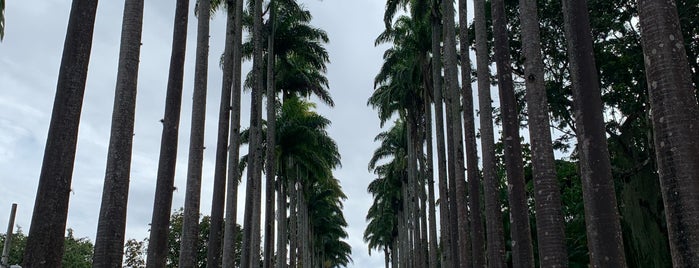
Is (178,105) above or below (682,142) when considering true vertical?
above

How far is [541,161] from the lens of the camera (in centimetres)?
1124

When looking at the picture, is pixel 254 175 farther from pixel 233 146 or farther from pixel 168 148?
pixel 168 148

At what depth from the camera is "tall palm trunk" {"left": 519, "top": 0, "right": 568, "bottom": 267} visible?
34.4 feet

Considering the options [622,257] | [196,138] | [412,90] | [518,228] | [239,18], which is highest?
[412,90]

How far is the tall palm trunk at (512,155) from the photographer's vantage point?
1203 centimetres

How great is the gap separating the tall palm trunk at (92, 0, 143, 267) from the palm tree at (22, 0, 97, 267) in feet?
2.65

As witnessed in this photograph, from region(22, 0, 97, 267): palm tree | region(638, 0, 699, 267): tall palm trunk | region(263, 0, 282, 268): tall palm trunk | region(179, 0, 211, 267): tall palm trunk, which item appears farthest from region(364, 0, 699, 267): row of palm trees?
region(22, 0, 97, 267): palm tree

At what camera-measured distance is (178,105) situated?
38.2 ft

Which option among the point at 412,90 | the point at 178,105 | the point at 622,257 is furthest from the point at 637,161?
the point at 412,90

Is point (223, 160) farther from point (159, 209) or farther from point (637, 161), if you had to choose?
point (637, 161)

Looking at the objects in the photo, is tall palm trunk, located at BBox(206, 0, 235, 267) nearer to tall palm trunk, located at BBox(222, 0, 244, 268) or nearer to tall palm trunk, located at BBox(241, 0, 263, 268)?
tall palm trunk, located at BBox(222, 0, 244, 268)

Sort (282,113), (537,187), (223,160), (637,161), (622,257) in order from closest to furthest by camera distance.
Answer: (622,257) < (537,187) < (223,160) < (637,161) < (282,113)

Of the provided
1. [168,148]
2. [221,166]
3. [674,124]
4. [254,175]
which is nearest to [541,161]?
[674,124]

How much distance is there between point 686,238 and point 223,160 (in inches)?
472
